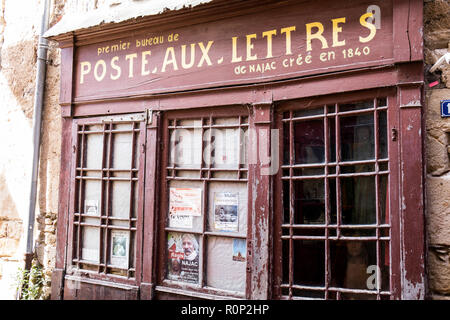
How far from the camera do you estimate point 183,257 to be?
168 inches

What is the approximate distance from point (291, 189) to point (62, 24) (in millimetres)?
3563

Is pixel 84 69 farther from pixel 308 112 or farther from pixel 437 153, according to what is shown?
pixel 437 153

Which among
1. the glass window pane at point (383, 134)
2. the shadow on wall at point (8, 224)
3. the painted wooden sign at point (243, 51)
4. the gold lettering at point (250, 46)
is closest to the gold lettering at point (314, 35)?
the painted wooden sign at point (243, 51)

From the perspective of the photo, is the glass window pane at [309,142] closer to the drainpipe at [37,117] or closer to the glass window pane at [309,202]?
the glass window pane at [309,202]

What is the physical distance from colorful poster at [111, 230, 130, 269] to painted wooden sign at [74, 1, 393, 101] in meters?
1.63

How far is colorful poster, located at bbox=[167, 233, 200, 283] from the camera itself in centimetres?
421

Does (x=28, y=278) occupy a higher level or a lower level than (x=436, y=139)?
lower

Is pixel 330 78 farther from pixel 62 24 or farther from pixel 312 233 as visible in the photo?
pixel 62 24

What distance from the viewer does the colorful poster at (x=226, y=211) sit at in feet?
13.3

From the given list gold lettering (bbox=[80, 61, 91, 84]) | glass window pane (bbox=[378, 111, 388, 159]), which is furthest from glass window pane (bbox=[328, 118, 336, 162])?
gold lettering (bbox=[80, 61, 91, 84])

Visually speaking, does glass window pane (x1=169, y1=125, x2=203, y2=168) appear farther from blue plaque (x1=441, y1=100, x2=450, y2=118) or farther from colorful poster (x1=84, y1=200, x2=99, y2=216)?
blue plaque (x1=441, y1=100, x2=450, y2=118)

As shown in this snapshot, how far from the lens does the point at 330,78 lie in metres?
3.59
